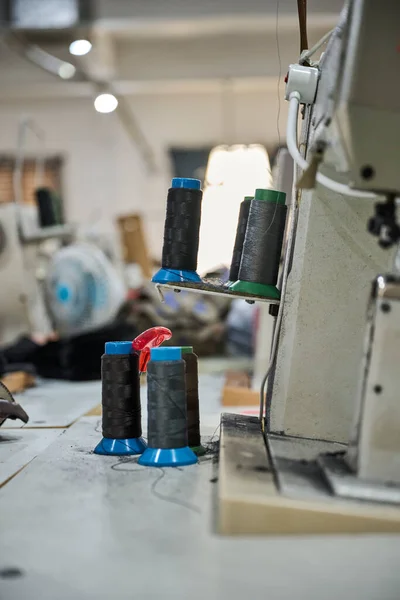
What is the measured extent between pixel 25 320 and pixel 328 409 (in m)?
2.63

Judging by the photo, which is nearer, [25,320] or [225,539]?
[225,539]

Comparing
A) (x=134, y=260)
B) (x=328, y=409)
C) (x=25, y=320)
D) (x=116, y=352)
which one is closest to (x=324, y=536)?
(x=328, y=409)

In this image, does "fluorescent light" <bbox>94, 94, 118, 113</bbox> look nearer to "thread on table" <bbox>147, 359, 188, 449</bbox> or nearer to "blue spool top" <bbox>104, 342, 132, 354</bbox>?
"blue spool top" <bbox>104, 342, 132, 354</bbox>

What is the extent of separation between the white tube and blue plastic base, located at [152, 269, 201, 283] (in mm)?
314

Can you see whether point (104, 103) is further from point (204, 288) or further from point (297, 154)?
point (297, 154)

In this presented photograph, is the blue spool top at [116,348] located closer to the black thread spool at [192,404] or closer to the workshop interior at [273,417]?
the workshop interior at [273,417]

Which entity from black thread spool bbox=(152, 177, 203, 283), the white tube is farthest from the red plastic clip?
the white tube

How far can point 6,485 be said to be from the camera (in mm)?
1182

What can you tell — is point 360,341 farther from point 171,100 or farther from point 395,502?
point 171,100

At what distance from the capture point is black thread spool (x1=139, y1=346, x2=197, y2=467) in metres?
1.20

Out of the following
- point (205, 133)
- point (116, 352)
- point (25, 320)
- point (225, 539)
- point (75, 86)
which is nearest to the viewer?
point (225, 539)

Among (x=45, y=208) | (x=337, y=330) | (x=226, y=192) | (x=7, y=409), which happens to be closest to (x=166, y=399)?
(x=337, y=330)

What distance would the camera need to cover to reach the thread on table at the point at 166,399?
3.93 feet

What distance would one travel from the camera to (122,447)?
1357mm
